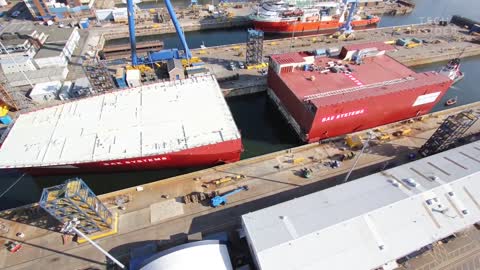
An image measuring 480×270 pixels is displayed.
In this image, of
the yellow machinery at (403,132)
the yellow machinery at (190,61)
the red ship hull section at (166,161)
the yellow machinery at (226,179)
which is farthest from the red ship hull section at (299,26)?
the yellow machinery at (226,179)

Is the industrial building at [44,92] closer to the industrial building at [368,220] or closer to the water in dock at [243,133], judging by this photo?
the water in dock at [243,133]

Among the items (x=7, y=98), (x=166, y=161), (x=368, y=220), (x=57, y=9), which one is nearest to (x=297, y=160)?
(x=368, y=220)

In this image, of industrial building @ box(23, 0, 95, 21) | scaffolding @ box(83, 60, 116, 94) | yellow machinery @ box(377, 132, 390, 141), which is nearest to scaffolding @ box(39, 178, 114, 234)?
scaffolding @ box(83, 60, 116, 94)

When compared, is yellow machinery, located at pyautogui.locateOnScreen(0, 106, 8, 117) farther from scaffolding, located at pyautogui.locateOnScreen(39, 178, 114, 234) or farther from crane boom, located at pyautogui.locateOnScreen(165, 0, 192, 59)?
crane boom, located at pyautogui.locateOnScreen(165, 0, 192, 59)

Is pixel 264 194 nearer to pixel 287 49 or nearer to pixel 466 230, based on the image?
pixel 466 230

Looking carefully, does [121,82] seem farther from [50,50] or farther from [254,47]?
[254,47]

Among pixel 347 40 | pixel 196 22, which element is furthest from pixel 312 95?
pixel 196 22
